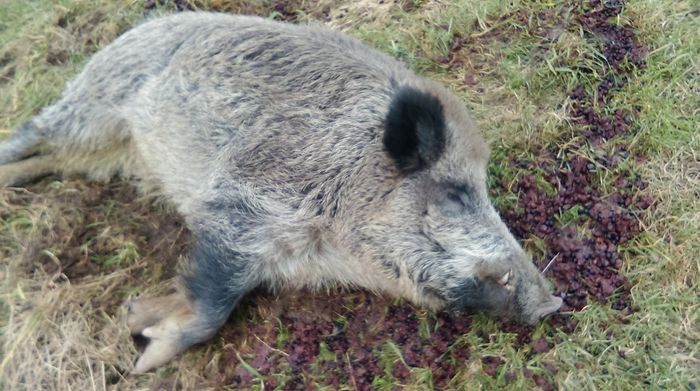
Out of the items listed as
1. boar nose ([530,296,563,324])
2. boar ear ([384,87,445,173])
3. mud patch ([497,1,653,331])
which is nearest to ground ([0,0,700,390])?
mud patch ([497,1,653,331])

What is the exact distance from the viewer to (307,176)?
3623 mm

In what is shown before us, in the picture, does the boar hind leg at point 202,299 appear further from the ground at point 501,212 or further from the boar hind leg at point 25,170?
the boar hind leg at point 25,170

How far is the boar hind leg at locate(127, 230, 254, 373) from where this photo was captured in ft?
11.9

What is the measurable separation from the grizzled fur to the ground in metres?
0.22

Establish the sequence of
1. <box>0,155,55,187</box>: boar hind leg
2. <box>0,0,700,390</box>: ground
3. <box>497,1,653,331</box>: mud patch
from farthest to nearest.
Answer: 1. <box>0,155,55,187</box>: boar hind leg
2. <box>497,1,653,331</box>: mud patch
3. <box>0,0,700,390</box>: ground

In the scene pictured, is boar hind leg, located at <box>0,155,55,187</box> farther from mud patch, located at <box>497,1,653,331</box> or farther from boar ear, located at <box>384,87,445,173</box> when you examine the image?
mud patch, located at <box>497,1,653,331</box>

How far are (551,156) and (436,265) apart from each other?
146 cm

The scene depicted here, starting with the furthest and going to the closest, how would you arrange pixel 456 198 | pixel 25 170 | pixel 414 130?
pixel 25 170 → pixel 456 198 → pixel 414 130

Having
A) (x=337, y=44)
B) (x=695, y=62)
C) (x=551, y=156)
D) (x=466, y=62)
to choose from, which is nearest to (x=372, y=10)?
(x=466, y=62)

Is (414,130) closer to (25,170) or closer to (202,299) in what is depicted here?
(202,299)

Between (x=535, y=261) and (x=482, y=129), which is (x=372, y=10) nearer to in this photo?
(x=482, y=129)

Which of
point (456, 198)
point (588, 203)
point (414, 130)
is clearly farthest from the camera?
point (588, 203)

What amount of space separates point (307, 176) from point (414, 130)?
641 mm

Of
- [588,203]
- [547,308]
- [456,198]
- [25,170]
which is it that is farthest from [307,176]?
[25,170]
